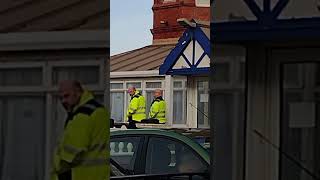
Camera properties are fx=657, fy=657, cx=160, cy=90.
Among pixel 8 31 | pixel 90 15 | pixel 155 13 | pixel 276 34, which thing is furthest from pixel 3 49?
pixel 155 13

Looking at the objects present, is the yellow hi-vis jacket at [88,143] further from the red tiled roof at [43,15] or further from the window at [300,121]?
the window at [300,121]

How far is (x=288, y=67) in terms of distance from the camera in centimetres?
212

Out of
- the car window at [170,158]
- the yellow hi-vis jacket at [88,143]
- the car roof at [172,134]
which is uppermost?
the yellow hi-vis jacket at [88,143]

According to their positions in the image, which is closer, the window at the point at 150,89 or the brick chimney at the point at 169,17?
the brick chimney at the point at 169,17

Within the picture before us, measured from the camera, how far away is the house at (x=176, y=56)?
3.76 m

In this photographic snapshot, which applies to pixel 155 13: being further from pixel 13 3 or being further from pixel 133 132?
pixel 13 3

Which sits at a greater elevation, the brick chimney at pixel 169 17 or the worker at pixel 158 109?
the brick chimney at pixel 169 17

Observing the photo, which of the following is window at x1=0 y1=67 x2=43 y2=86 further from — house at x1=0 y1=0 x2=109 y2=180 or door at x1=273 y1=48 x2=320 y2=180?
door at x1=273 y1=48 x2=320 y2=180

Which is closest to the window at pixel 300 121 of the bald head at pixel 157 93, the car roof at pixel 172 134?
the car roof at pixel 172 134

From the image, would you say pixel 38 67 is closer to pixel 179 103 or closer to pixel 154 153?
pixel 154 153

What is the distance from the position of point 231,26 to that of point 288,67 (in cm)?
23

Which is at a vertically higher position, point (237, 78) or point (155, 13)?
point (155, 13)

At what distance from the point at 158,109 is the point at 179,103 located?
28.3 inches

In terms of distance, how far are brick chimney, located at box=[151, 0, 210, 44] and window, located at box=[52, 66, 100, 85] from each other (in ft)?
5.75
